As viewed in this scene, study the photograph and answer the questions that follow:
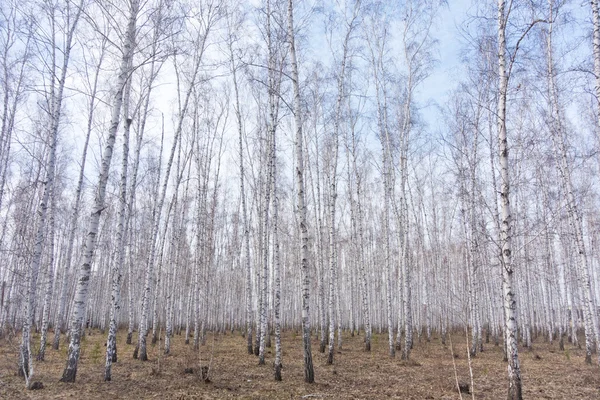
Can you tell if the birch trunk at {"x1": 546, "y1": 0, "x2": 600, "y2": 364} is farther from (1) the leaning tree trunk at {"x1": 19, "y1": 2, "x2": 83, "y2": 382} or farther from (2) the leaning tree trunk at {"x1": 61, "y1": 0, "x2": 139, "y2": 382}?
(1) the leaning tree trunk at {"x1": 19, "y1": 2, "x2": 83, "y2": 382}

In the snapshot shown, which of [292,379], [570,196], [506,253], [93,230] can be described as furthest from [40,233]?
[570,196]

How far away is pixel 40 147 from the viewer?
656 inches

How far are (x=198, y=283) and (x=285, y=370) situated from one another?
5714 millimetres

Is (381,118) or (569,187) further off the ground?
(381,118)

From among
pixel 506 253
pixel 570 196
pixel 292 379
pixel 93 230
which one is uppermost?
pixel 570 196

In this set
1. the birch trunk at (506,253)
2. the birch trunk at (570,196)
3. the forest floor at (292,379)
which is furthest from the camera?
the birch trunk at (570,196)

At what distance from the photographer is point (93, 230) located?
24.8 ft

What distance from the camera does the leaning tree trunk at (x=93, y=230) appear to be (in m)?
7.36

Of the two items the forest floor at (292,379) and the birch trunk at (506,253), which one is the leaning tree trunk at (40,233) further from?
the birch trunk at (506,253)

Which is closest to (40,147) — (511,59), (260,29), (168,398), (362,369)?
(260,29)

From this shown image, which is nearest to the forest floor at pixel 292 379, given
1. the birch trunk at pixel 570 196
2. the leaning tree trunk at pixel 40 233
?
the leaning tree trunk at pixel 40 233

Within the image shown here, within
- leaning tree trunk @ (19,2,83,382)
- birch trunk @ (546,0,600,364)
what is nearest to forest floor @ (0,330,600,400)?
leaning tree trunk @ (19,2,83,382)

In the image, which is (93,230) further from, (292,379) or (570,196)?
(570,196)

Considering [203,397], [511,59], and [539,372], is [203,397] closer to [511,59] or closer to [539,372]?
[511,59]
